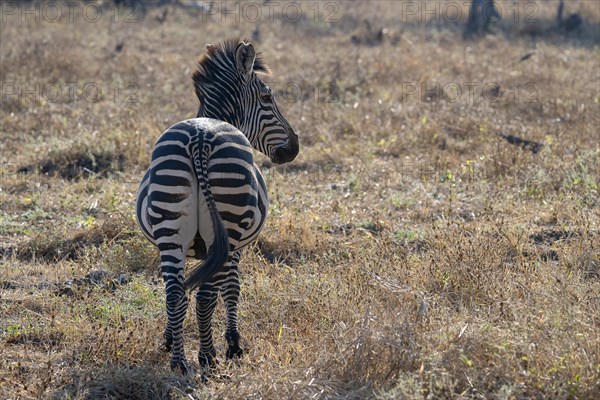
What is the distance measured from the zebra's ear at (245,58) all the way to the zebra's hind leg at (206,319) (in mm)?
1825

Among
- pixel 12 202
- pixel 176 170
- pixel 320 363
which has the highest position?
pixel 176 170

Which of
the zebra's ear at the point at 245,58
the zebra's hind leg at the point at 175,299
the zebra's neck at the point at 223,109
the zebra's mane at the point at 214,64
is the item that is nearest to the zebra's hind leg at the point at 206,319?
the zebra's hind leg at the point at 175,299

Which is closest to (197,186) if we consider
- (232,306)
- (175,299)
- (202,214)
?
(202,214)

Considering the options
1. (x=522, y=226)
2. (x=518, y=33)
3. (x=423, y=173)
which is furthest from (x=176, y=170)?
(x=518, y=33)

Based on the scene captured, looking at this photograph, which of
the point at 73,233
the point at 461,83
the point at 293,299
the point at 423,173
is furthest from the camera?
the point at 461,83

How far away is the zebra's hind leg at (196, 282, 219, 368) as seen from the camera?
5.13 meters

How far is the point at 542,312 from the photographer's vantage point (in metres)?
4.82

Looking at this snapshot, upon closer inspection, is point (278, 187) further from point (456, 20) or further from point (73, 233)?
point (456, 20)

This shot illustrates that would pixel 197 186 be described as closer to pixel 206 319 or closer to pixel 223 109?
pixel 206 319

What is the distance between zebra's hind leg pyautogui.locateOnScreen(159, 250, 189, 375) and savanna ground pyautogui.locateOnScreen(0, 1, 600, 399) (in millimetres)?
111

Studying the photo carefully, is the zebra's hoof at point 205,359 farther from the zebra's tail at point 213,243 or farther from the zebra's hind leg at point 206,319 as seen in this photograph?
the zebra's tail at point 213,243

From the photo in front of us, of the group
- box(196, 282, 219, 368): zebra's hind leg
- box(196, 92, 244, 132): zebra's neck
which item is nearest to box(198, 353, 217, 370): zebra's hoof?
box(196, 282, 219, 368): zebra's hind leg

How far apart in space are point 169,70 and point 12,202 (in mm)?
6802

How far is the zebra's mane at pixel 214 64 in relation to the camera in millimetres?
6230
